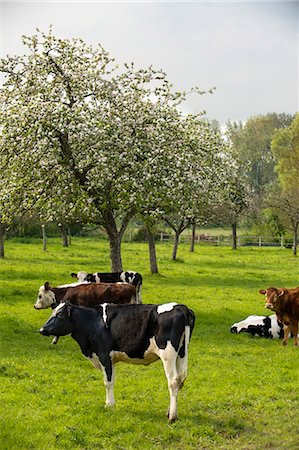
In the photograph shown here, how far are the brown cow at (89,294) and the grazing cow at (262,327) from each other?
3.05 m

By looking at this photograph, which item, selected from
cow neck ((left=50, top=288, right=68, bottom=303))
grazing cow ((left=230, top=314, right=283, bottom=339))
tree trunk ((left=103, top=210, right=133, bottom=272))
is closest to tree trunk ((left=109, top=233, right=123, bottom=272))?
tree trunk ((left=103, top=210, right=133, bottom=272))

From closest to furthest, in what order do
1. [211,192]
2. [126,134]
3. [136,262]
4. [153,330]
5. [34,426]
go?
1. [34,426]
2. [153,330]
3. [126,134]
4. [211,192]
5. [136,262]

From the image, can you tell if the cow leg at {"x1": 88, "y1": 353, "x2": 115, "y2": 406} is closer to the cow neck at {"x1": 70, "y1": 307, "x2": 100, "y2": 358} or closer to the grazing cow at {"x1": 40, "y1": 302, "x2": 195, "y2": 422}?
the grazing cow at {"x1": 40, "y1": 302, "x2": 195, "y2": 422}

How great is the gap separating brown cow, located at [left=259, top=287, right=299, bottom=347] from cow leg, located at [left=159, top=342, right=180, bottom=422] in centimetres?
627

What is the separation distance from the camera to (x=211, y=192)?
2177 centimetres

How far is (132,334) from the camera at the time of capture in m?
10.0

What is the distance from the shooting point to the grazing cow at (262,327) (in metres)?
16.3

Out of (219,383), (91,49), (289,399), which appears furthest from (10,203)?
(289,399)

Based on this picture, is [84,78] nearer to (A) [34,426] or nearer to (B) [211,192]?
(B) [211,192]

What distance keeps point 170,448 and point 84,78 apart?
1383 cm

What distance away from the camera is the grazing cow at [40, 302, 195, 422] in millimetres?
9602

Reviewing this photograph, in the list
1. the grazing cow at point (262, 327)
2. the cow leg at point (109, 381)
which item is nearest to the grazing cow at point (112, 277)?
the grazing cow at point (262, 327)

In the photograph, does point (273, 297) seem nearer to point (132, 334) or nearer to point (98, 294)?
point (98, 294)

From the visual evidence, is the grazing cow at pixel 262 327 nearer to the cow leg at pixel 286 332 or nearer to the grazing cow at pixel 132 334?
the cow leg at pixel 286 332
